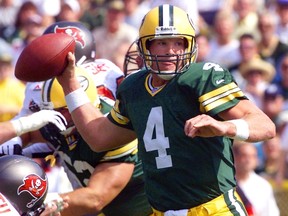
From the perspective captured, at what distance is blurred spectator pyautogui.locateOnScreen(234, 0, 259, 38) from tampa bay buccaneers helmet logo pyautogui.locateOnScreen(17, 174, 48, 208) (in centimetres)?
616

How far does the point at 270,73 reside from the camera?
9883 millimetres

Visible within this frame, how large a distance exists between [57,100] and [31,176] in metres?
0.88

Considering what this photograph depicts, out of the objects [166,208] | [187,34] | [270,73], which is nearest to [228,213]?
[166,208]

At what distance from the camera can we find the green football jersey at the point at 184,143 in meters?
4.61

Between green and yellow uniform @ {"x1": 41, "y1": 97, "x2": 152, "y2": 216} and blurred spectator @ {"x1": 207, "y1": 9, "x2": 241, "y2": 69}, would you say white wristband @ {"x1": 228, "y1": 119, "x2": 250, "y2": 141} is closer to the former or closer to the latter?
green and yellow uniform @ {"x1": 41, "y1": 97, "x2": 152, "y2": 216}

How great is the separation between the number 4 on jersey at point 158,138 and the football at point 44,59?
591 mm

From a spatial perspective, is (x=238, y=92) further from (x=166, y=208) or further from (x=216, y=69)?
(x=166, y=208)

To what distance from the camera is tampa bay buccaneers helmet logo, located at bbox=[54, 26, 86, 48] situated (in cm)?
613

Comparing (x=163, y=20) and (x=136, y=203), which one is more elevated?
(x=163, y=20)

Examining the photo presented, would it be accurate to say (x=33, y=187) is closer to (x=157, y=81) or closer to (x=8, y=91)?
(x=157, y=81)

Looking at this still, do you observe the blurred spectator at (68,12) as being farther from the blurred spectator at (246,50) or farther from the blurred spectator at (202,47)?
the blurred spectator at (246,50)

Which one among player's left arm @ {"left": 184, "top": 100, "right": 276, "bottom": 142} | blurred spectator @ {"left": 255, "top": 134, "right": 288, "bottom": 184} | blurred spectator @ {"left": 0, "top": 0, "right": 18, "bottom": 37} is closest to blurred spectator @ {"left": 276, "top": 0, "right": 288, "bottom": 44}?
blurred spectator @ {"left": 255, "top": 134, "right": 288, "bottom": 184}

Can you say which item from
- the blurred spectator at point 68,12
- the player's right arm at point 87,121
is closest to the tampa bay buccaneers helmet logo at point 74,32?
the player's right arm at point 87,121

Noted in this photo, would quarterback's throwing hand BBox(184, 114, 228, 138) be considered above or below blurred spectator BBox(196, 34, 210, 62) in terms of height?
above
